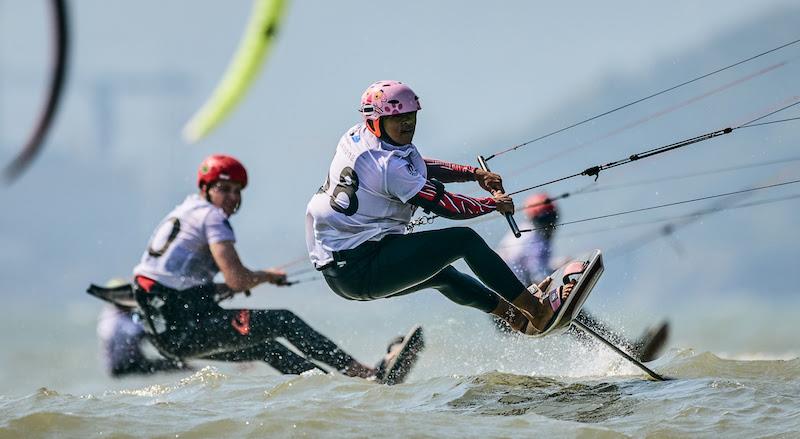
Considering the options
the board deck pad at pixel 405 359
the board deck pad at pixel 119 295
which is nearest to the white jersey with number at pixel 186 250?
the board deck pad at pixel 119 295

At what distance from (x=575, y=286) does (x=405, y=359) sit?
215 cm

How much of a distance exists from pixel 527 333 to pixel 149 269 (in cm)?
375

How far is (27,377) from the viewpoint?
19531 millimetres

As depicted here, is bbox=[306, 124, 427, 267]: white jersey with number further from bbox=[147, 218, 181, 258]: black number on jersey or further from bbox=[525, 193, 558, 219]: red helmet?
bbox=[525, 193, 558, 219]: red helmet

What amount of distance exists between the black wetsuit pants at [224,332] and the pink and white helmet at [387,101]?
2.70 metres

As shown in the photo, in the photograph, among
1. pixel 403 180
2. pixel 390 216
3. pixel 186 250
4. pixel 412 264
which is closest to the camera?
pixel 403 180

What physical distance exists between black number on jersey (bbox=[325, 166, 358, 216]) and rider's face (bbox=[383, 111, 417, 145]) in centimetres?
33

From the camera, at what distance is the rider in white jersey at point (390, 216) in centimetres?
748

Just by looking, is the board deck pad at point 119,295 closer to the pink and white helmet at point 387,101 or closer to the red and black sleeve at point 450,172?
the red and black sleeve at point 450,172

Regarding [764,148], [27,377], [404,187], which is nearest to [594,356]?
[404,187]

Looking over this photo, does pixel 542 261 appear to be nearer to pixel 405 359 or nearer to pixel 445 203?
pixel 405 359

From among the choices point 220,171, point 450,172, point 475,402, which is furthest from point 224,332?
point 475,402

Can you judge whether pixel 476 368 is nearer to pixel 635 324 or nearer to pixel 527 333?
pixel 527 333

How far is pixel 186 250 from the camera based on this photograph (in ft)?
33.8
